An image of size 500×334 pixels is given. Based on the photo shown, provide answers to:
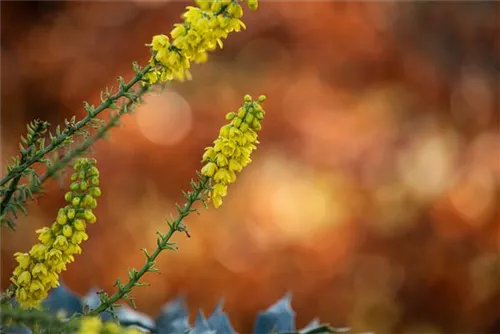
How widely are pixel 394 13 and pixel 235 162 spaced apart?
2465mm

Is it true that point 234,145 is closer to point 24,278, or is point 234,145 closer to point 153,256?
point 153,256

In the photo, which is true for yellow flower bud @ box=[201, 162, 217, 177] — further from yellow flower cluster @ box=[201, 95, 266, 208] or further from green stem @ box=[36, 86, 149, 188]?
green stem @ box=[36, 86, 149, 188]

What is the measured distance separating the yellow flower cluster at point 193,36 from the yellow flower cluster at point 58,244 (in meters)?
0.14

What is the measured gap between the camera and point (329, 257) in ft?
10.5

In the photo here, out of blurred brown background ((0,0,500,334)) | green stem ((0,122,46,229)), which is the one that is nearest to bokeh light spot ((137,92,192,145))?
blurred brown background ((0,0,500,334))

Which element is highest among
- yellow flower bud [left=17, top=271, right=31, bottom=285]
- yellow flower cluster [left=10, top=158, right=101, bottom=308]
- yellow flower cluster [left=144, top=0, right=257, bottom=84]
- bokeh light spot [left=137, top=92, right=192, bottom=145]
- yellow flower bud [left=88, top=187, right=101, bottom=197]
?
bokeh light spot [left=137, top=92, right=192, bottom=145]

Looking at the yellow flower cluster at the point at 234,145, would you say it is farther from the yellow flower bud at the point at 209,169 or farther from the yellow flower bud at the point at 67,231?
the yellow flower bud at the point at 67,231

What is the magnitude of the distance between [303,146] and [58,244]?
2.18 meters

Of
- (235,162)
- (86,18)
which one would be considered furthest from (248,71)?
(235,162)

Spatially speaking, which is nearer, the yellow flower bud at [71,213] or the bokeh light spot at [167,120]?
the yellow flower bud at [71,213]

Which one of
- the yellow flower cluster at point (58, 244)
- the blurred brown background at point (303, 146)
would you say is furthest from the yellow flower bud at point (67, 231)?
the blurred brown background at point (303, 146)

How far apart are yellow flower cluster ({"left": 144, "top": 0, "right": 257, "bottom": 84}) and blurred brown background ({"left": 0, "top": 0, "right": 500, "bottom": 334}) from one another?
2084 millimetres

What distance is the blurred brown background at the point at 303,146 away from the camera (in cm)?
311

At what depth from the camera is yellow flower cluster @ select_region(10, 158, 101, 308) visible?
94cm
